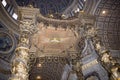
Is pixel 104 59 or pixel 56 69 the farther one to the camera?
pixel 56 69

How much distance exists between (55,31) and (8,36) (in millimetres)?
7698

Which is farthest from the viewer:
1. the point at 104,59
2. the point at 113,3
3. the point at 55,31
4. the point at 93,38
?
the point at 113,3

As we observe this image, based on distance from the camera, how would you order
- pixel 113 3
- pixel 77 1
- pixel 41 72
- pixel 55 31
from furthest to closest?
pixel 77 1, pixel 41 72, pixel 113 3, pixel 55 31

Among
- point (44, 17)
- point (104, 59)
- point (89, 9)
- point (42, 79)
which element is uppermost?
point (89, 9)

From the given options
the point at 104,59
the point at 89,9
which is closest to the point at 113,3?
the point at 89,9

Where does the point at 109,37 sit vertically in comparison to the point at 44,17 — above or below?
below

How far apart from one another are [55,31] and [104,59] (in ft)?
13.0

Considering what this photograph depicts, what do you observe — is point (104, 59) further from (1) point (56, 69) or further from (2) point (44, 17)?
(1) point (56, 69)

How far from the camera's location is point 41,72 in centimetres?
1958

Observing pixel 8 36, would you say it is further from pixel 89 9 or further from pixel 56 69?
pixel 89 9

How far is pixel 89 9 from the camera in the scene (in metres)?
17.4

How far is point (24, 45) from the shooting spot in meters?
8.62

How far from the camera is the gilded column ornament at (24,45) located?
24.3 ft

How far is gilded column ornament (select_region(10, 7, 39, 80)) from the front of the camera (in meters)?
7.42
